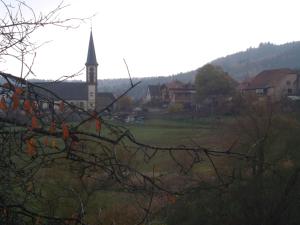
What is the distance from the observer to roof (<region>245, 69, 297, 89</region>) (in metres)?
50.4

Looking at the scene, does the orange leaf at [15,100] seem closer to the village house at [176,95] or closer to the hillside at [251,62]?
the village house at [176,95]

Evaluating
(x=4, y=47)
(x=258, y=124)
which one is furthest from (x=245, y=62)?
(x=4, y=47)

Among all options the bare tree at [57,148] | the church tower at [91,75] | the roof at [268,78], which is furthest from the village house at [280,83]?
the bare tree at [57,148]

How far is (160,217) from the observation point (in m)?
12.6

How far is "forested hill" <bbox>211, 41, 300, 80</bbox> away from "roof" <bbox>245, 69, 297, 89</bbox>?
52899 millimetres

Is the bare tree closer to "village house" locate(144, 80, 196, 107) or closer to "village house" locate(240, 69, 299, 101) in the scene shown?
"village house" locate(240, 69, 299, 101)

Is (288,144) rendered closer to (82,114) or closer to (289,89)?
(82,114)

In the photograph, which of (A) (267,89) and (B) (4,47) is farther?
(A) (267,89)

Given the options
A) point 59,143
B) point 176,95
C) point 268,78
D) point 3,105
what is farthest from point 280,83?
point 3,105

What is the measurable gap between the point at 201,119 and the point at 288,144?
941 inches

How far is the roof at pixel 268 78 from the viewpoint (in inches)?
1984

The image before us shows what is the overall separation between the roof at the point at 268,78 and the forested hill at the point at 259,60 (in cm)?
5290

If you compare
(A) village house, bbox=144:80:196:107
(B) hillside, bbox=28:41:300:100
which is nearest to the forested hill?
(B) hillside, bbox=28:41:300:100

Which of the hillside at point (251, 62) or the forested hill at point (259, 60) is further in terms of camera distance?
the forested hill at point (259, 60)
